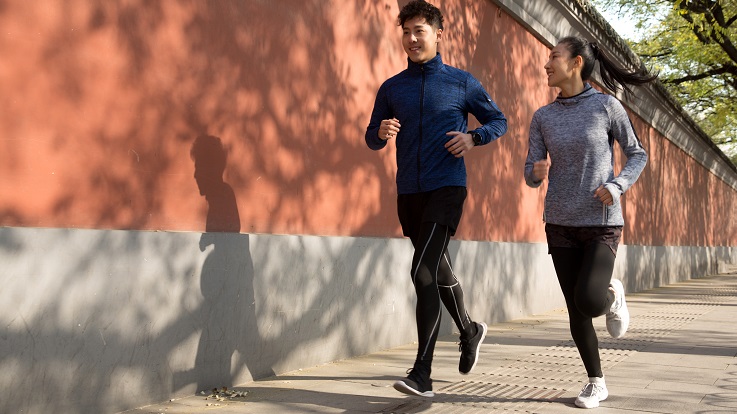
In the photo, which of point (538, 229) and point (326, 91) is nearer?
point (326, 91)

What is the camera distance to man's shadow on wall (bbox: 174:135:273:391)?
15.8 feet

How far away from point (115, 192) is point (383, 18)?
3548 millimetres

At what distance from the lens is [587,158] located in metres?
4.70

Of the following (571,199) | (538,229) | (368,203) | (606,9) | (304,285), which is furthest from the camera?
(606,9)

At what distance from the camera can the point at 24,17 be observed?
3.73m

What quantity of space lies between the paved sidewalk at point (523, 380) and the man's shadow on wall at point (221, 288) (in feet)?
0.53

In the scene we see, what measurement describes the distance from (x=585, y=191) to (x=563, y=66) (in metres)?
0.70

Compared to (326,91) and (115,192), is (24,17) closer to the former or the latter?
(115,192)

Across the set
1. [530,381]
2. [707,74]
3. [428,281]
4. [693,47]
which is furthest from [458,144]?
[707,74]

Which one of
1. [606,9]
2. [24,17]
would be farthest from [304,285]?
[606,9]

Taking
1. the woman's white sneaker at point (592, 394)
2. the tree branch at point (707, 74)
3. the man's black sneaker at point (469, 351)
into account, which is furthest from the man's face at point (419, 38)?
the tree branch at point (707, 74)

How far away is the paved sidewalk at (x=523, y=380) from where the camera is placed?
15.1 feet

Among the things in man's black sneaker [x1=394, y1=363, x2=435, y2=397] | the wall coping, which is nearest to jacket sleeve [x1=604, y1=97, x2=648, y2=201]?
man's black sneaker [x1=394, y1=363, x2=435, y2=397]

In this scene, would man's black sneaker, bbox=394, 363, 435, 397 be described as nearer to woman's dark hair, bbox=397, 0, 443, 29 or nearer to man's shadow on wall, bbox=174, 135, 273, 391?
man's shadow on wall, bbox=174, 135, 273, 391
